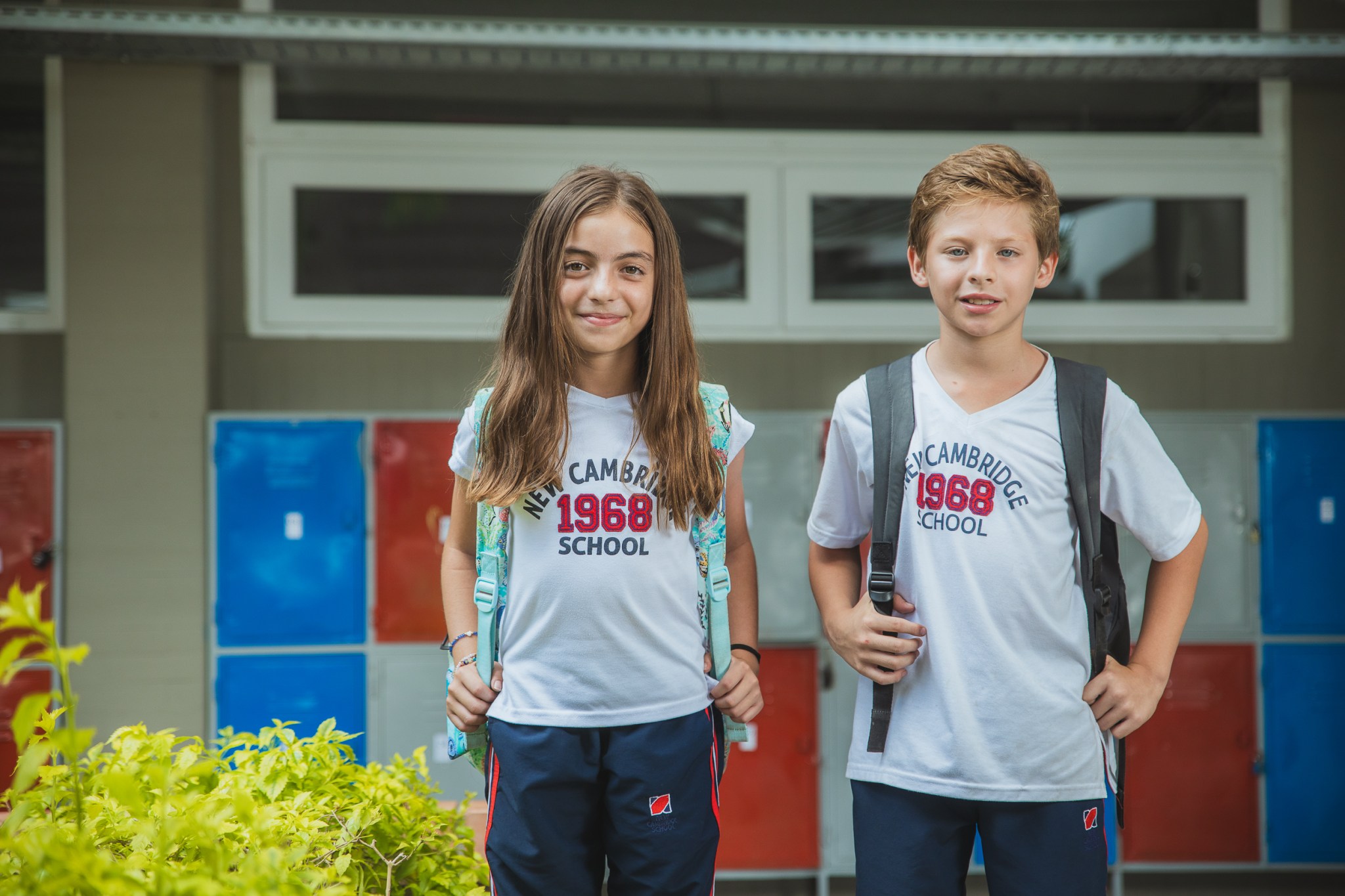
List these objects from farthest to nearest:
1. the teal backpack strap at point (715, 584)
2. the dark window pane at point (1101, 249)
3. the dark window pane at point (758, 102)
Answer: the dark window pane at point (1101, 249), the dark window pane at point (758, 102), the teal backpack strap at point (715, 584)

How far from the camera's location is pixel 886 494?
1256 mm

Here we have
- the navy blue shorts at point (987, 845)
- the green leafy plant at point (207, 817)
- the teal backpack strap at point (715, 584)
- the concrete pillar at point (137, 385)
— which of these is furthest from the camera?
the concrete pillar at point (137, 385)

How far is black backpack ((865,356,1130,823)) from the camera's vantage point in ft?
3.99

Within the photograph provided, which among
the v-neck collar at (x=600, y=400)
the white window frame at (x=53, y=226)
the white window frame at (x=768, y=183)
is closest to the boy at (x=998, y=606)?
the v-neck collar at (x=600, y=400)

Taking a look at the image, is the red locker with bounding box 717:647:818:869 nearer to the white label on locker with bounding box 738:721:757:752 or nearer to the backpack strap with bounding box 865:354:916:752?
the white label on locker with bounding box 738:721:757:752

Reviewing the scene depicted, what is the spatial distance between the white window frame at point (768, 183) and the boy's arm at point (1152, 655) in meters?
2.32

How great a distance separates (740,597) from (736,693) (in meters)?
0.15

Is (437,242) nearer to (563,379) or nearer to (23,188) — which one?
(23,188)

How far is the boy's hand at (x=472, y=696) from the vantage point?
4.08 ft

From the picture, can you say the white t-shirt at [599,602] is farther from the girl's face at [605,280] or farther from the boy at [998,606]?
the boy at [998,606]

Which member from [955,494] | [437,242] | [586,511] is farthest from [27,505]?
[955,494]

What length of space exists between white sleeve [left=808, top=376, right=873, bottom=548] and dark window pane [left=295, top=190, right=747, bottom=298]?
218cm

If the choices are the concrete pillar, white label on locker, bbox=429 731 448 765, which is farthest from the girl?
the concrete pillar

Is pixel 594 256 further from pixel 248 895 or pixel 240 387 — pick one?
pixel 240 387
